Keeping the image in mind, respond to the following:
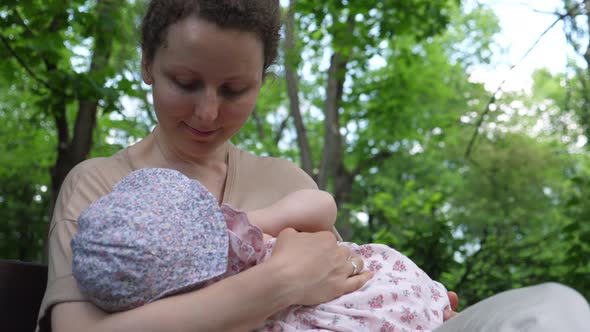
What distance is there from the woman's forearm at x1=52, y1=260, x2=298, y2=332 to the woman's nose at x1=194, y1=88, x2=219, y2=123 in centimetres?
43

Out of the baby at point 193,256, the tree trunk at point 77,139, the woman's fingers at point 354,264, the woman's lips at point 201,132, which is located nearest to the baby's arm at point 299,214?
the baby at point 193,256

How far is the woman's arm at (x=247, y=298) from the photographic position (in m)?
1.17

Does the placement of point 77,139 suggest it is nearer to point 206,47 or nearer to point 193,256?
point 206,47

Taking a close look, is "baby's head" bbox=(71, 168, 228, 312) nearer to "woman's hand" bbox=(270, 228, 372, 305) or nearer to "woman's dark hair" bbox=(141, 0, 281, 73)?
"woman's hand" bbox=(270, 228, 372, 305)

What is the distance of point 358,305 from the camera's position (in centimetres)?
138

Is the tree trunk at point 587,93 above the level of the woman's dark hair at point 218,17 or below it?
below

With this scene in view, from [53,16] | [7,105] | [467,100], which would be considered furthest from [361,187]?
[53,16]

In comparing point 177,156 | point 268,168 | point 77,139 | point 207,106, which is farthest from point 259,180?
point 77,139

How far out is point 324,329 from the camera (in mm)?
1306

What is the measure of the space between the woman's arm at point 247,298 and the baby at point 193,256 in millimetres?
27

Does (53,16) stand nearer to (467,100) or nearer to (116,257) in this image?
(116,257)

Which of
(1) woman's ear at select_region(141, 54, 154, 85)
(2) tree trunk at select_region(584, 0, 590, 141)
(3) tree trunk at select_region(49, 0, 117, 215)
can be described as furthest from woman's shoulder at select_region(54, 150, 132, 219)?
Result: (3) tree trunk at select_region(49, 0, 117, 215)

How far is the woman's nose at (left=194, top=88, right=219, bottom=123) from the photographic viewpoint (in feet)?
4.95

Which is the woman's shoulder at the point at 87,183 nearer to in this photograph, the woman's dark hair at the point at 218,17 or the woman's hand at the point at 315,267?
the woman's dark hair at the point at 218,17
